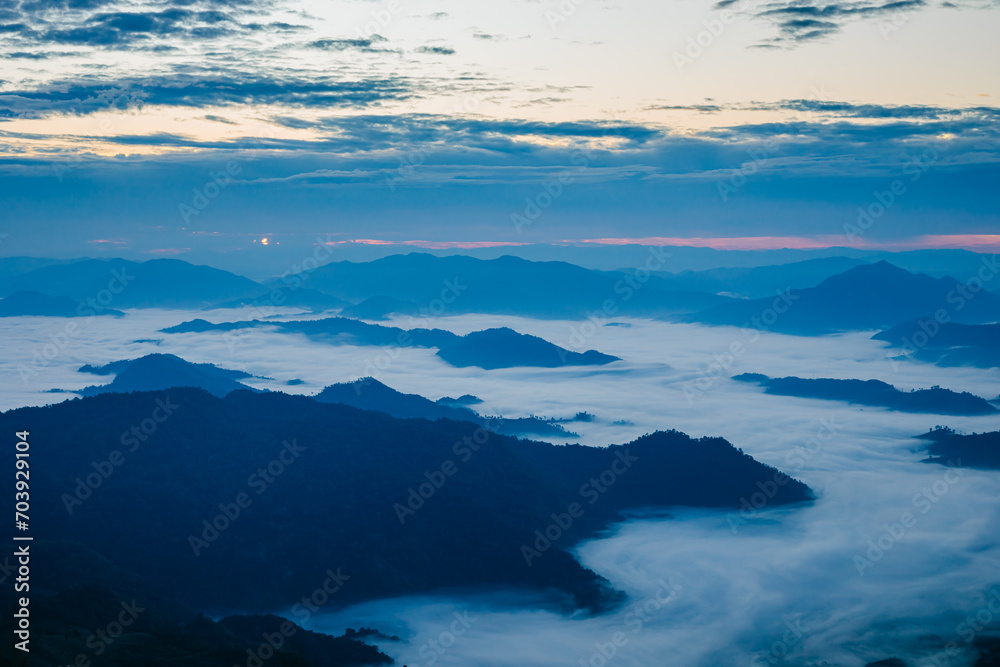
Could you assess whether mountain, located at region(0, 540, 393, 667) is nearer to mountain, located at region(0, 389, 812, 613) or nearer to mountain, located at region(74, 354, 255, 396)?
mountain, located at region(0, 389, 812, 613)

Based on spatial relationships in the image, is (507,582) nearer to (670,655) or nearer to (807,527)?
(670,655)

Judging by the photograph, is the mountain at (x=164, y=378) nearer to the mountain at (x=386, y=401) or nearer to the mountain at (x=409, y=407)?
the mountain at (x=386, y=401)

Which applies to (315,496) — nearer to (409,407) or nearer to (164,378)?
(409,407)

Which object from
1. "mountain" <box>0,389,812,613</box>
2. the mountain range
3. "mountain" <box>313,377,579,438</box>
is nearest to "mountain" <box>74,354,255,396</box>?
the mountain range

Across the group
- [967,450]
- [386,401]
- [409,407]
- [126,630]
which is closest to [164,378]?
[386,401]

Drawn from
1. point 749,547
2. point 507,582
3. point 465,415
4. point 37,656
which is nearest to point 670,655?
point 507,582
